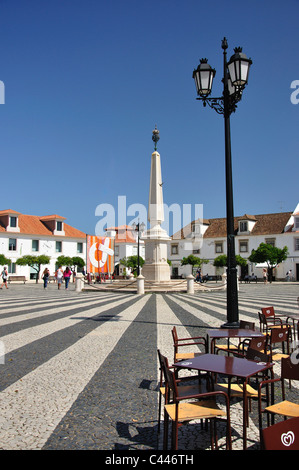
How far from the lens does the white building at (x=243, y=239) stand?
163ft

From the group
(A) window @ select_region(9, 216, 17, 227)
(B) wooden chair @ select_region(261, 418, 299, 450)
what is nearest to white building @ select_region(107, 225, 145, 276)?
(A) window @ select_region(9, 216, 17, 227)

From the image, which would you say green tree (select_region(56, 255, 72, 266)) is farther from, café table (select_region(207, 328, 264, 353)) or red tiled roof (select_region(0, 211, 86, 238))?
café table (select_region(207, 328, 264, 353))

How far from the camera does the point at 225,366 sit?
3281mm

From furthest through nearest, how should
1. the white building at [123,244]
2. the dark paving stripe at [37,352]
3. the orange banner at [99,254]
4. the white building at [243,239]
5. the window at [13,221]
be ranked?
1. the white building at [123,244]
2. the white building at [243,239]
3. the window at [13,221]
4. the orange banner at [99,254]
5. the dark paving stripe at [37,352]

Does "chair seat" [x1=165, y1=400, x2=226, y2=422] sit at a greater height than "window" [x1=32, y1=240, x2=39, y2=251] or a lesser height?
lesser

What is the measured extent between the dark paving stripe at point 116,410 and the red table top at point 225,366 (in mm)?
717

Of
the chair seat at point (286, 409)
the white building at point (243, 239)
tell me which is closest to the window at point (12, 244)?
the white building at point (243, 239)

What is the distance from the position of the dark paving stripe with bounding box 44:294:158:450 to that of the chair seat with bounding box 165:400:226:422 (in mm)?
374

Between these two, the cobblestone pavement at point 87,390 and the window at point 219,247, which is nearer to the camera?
the cobblestone pavement at point 87,390

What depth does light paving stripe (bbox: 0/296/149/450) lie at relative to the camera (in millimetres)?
3215

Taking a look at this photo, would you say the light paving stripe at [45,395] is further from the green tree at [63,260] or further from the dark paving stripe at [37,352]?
the green tree at [63,260]

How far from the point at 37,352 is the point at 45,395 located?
219cm

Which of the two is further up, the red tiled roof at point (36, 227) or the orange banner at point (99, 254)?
the red tiled roof at point (36, 227)
